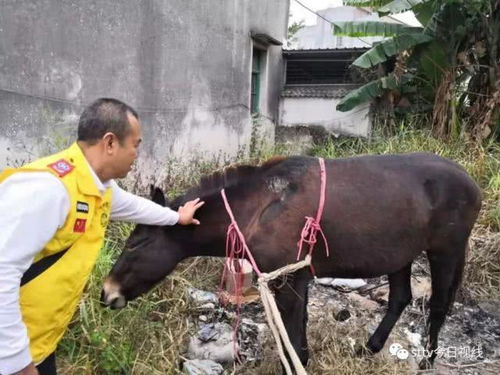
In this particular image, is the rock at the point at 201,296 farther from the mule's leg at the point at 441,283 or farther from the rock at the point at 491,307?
the rock at the point at 491,307

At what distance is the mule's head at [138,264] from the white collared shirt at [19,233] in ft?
3.62

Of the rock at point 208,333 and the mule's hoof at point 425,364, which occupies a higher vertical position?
the rock at point 208,333

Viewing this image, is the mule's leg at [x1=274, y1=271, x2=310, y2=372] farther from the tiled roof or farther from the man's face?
the tiled roof

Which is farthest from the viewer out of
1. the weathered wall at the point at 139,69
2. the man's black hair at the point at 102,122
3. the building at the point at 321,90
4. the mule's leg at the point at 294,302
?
the building at the point at 321,90

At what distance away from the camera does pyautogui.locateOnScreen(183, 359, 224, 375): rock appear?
3084 millimetres

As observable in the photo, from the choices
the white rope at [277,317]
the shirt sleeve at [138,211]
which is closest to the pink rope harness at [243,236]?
the white rope at [277,317]

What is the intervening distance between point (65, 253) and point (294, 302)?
153 cm

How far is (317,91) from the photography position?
11.5 meters

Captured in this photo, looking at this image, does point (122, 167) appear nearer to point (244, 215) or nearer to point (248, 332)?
point (244, 215)

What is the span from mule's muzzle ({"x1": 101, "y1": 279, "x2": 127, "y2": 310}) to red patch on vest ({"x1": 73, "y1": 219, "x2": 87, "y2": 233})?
1021 mm

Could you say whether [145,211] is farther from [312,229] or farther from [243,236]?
[312,229]

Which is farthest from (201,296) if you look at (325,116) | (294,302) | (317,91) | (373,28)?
(317,91)

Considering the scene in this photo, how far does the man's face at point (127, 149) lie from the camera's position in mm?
1866

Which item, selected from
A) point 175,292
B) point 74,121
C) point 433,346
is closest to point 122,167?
point 175,292
